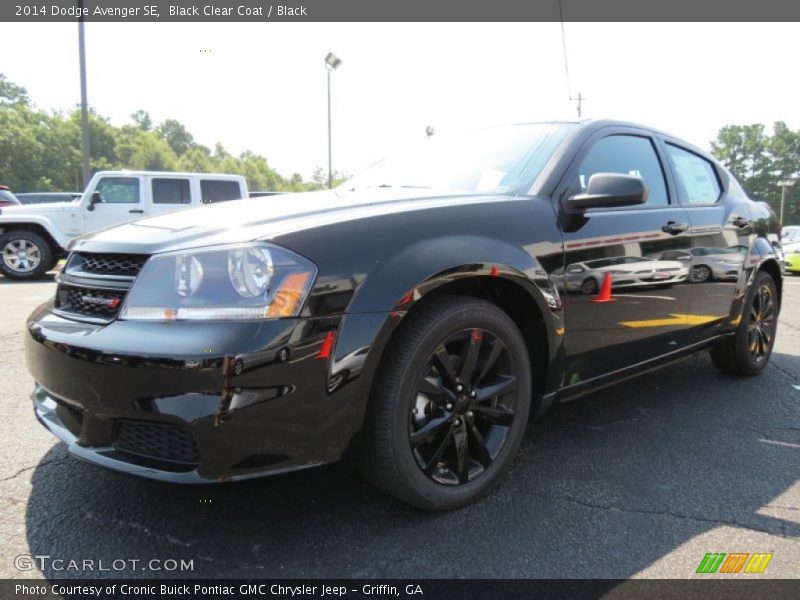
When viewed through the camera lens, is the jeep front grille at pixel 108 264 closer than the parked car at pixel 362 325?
No

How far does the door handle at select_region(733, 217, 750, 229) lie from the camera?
3.63 metres

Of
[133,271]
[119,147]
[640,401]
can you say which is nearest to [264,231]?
[133,271]

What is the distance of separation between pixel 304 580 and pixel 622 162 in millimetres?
2479

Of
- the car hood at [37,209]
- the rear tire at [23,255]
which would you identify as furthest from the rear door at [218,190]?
the rear tire at [23,255]

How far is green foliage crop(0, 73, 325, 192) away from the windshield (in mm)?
47981

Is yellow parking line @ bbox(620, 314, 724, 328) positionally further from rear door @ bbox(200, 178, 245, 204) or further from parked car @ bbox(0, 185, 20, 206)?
parked car @ bbox(0, 185, 20, 206)

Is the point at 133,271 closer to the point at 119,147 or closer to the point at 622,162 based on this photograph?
the point at 622,162

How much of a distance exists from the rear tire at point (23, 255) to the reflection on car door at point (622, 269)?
36.1ft

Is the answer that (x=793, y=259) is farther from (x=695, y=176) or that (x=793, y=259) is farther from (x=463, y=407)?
(x=463, y=407)

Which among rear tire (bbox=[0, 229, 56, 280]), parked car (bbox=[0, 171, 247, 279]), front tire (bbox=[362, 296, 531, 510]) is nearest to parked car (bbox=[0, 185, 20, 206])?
parked car (bbox=[0, 171, 247, 279])

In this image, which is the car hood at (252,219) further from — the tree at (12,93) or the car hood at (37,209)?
the tree at (12,93)

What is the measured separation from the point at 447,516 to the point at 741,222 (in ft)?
9.48

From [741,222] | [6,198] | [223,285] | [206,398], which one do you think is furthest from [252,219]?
[6,198]

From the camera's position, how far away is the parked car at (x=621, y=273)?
2430mm
